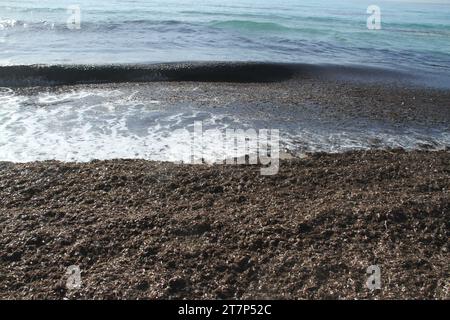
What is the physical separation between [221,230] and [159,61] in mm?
9888

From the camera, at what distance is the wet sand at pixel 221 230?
357 centimetres

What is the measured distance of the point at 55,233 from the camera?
4.17m

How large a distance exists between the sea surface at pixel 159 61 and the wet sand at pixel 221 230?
124 cm

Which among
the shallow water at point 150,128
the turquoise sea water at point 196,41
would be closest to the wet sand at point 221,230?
the shallow water at point 150,128

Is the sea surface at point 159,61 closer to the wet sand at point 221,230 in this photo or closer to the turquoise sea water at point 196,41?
the turquoise sea water at point 196,41

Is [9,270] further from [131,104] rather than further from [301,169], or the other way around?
[131,104]

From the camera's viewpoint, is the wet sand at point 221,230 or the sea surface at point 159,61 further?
the sea surface at point 159,61

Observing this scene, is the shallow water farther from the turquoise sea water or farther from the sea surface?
the turquoise sea water

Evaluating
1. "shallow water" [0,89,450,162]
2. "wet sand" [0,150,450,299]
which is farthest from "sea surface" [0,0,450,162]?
"wet sand" [0,150,450,299]

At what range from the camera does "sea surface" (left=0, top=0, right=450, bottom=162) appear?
708cm

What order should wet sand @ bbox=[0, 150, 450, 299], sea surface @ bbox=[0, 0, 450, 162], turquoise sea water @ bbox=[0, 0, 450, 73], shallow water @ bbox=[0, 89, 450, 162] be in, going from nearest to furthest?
wet sand @ bbox=[0, 150, 450, 299] → shallow water @ bbox=[0, 89, 450, 162] → sea surface @ bbox=[0, 0, 450, 162] → turquoise sea water @ bbox=[0, 0, 450, 73]

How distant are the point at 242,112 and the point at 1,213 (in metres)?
5.40

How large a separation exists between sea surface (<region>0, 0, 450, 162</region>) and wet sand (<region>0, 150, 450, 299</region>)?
124 cm
